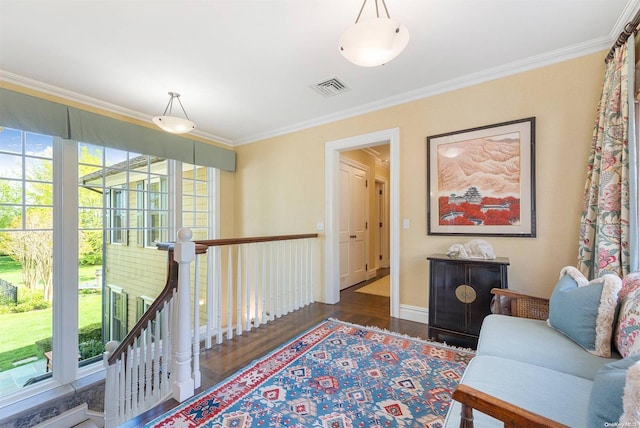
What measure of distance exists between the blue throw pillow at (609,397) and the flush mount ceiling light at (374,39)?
5.31 feet

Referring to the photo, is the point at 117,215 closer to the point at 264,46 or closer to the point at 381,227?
the point at 264,46

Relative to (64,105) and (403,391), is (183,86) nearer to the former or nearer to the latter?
(64,105)

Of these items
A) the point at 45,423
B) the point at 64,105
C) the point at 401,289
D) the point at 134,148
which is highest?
the point at 64,105

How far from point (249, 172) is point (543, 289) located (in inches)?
159

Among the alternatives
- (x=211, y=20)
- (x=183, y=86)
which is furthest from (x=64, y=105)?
(x=211, y=20)

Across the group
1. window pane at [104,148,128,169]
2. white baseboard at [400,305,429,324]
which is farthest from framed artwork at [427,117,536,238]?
window pane at [104,148,128,169]

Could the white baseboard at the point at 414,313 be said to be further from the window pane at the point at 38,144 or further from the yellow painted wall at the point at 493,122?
the window pane at the point at 38,144

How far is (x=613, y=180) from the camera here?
1795mm

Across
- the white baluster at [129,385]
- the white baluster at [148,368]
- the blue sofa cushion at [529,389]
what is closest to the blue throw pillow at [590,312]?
the blue sofa cushion at [529,389]

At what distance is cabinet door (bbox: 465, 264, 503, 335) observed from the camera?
2135 millimetres

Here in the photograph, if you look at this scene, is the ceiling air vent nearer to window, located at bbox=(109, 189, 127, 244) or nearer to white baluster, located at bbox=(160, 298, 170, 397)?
white baluster, located at bbox=(160, 298, 170, 397)

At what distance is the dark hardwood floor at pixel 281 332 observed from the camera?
6.19 ft

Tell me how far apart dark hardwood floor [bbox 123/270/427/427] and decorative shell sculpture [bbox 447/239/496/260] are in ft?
2.74

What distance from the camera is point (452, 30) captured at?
1967mm
